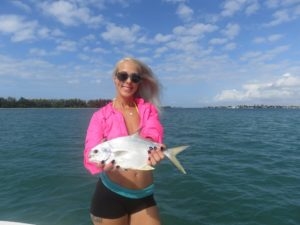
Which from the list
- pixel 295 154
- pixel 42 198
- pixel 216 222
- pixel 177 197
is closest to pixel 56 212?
pixel 42 198

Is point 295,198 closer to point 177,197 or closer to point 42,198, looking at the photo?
point 177,197

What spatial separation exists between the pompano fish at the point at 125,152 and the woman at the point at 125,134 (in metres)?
0.56

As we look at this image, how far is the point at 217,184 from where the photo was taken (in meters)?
13.5

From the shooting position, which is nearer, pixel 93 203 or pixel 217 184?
pixel 93 203

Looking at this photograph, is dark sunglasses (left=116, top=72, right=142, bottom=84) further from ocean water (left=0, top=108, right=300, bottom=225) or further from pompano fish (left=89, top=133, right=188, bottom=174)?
pompano fish (left=89, top=133, right=188, bottom=174)

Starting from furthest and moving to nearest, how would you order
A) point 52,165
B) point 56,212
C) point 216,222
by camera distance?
point 52,165 < point 56,212 < point 216,222

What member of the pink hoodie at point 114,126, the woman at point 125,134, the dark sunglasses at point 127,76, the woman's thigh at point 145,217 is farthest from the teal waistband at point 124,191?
the dark sunglasses at point 127,76

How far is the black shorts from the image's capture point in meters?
5.18

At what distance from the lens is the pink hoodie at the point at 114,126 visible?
4.96 metres

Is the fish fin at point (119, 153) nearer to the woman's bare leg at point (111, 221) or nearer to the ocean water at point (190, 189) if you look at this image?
the woman's bare leg at point (111, 221)

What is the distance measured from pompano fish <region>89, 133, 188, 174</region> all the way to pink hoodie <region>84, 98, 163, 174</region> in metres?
0.52

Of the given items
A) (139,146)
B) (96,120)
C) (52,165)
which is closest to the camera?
(139,146)

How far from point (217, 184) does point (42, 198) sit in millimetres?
6592

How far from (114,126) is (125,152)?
3.10 feet
